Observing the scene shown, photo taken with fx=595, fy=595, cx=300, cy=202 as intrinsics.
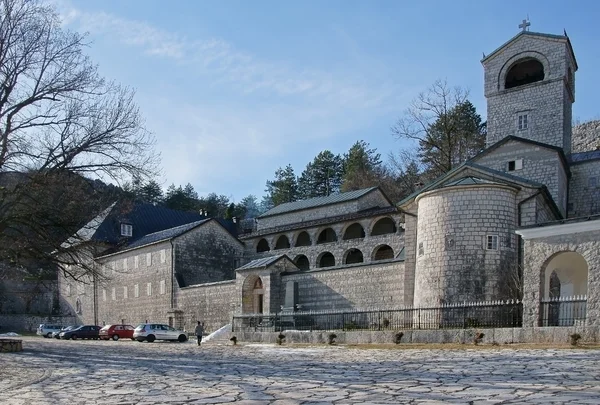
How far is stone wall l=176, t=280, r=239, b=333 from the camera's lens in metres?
36.0

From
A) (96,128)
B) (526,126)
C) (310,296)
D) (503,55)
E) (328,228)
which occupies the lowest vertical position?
(310,296)

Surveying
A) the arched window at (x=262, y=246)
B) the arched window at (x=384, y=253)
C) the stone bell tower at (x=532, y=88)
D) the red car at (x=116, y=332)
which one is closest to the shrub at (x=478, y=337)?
the stone bell tower at (x=532, y=88)

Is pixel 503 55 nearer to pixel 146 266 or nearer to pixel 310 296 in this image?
pixel 310 296

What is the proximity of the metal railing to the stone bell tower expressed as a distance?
17585 millimetres

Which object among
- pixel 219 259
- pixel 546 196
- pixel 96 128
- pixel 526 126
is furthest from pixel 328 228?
pixel 96 128

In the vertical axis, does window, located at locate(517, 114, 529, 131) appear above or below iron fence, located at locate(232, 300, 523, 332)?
above

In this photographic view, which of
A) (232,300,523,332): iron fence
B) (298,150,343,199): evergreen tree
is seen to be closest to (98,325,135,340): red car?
(232,300,523,332): iron fence

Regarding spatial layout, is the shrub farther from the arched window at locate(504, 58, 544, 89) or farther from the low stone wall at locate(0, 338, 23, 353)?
the arched window at locate(504, 58, 544, 89)

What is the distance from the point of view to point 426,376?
10.1m

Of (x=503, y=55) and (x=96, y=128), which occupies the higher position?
(x=503, y=55)

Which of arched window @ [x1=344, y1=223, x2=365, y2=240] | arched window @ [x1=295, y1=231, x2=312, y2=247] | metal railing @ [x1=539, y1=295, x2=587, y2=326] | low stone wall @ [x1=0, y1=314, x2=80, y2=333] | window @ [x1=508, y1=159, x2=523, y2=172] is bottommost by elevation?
low stone wall @ [x1=0, y1=314, x2=80, y2=333]

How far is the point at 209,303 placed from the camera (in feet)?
124

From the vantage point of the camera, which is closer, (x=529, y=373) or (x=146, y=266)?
Answer: (x=529, y=373)

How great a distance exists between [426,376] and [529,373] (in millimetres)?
1703
